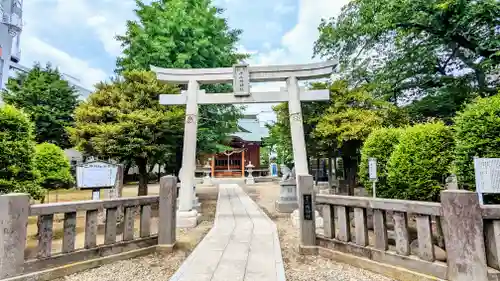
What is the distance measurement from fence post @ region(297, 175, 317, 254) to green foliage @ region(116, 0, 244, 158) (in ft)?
16.2

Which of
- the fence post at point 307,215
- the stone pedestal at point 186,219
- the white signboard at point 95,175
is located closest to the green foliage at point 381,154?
the fence post at point 307,215

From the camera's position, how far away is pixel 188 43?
8164 mm

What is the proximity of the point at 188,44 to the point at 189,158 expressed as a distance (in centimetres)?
408

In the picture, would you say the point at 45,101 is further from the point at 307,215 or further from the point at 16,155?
the point at 307,215

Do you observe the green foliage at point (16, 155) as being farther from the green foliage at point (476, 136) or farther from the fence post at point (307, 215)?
the green foliage at point (476, 136)

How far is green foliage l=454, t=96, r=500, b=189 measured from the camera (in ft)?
11.2

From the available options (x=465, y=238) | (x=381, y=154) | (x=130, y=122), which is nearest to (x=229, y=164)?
(x=130, y=122)

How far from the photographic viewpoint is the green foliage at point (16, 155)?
4.27 meters

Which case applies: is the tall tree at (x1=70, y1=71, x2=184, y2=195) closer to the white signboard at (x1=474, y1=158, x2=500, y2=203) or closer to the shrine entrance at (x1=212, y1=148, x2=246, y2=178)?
the white signboard at (x1=474, y1=158, x2=500, y2=203)

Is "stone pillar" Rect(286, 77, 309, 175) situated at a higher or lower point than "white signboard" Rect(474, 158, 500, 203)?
higher

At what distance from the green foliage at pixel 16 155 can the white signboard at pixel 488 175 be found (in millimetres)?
7047

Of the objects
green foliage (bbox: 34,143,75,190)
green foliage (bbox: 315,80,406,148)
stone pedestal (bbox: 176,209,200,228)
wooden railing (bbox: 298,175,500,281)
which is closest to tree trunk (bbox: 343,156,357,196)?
green foliage (bbox: 315,80,406,148)

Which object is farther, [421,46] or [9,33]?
[9,33]

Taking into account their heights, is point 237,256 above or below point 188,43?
below
